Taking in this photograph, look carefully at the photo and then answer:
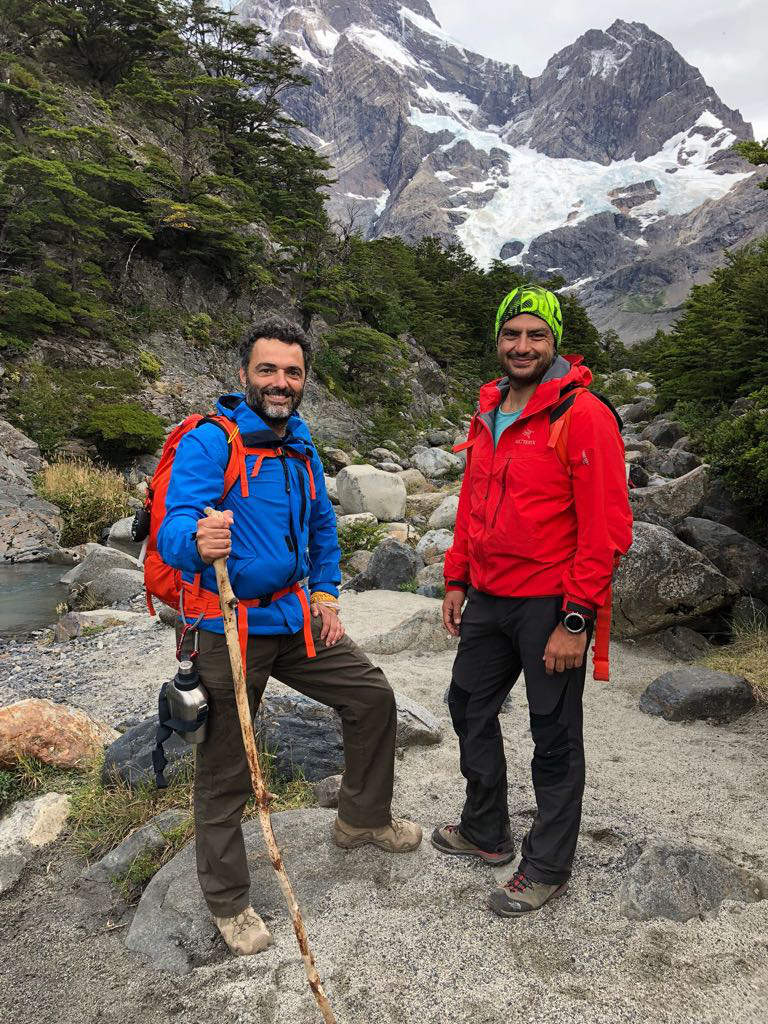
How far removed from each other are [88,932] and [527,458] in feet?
9.44

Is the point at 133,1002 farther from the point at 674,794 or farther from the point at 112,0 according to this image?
the point at 112,0

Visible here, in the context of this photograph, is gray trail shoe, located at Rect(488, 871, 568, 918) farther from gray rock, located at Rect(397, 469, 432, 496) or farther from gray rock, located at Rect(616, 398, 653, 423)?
gray rock, located at Rect(616, 398, 653, 423)

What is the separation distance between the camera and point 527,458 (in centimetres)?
265

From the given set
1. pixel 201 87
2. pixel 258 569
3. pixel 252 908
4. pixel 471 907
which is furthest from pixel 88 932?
pixel 201 87

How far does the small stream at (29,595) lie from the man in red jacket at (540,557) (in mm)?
6489

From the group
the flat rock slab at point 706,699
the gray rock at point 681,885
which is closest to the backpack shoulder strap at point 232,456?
the gray rock at point 681,885

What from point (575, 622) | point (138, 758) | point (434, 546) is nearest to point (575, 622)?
point (575, 622)

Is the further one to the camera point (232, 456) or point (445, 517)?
point (445, 517)

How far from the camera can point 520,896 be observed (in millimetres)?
2707

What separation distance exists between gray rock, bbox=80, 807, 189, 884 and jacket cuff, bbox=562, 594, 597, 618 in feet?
7.57

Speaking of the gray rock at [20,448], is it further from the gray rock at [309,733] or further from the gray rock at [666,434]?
the gray rock at [666,434]

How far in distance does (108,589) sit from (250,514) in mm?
6888

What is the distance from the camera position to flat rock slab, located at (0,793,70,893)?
10.8 ft

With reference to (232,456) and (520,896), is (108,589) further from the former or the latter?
(520,896)
